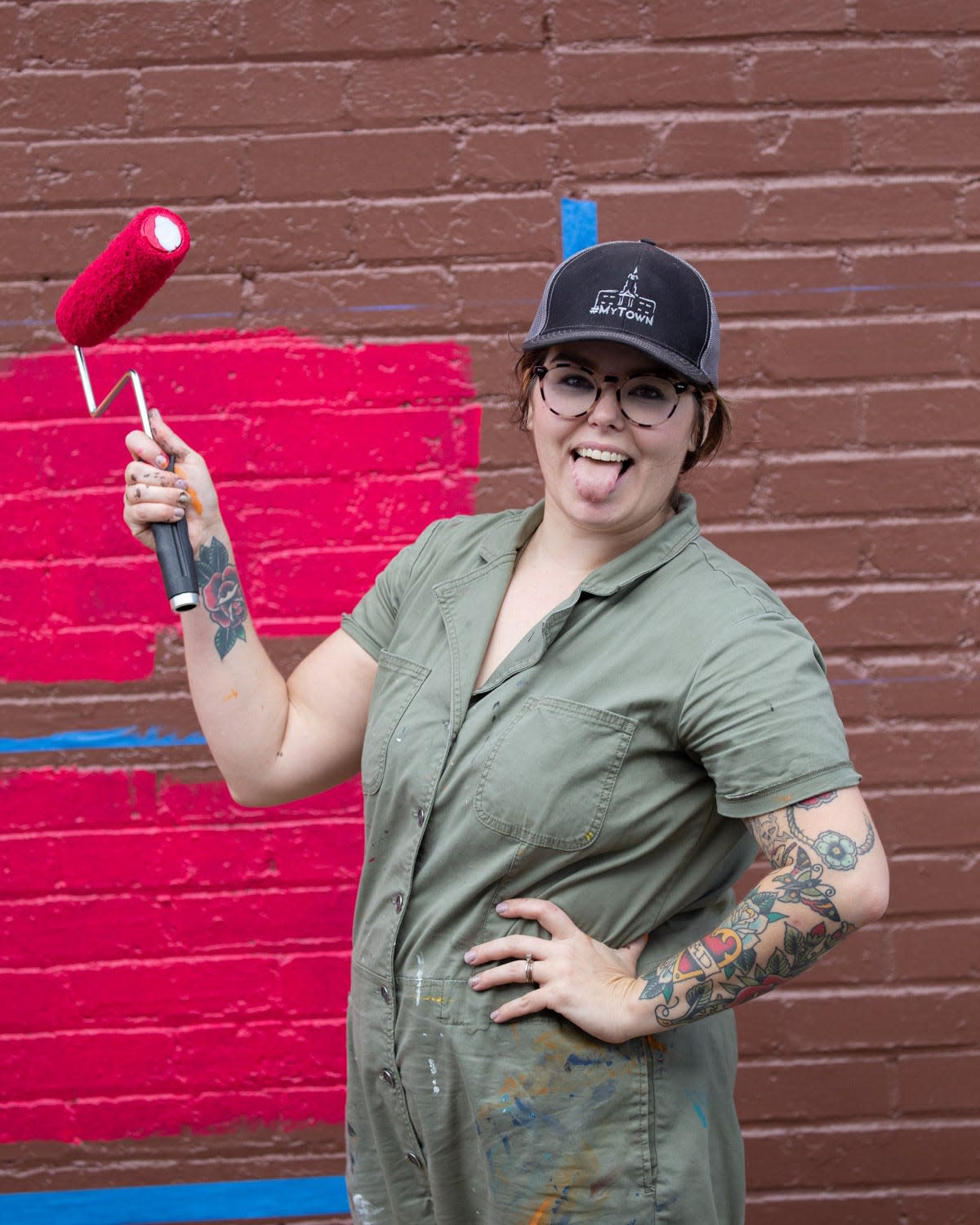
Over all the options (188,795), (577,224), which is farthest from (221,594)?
(577,224)

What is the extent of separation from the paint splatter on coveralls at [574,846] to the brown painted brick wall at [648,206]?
1006 mm

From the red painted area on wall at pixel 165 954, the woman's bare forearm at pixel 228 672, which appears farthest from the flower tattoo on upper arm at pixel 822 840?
the red painted area on wall at pixel 165 954

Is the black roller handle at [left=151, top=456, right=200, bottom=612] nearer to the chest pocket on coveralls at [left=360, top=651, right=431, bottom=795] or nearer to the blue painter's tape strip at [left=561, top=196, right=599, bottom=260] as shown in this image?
the chest pocket on coveralls at [left=360, top=651, right=431, bottom=795]

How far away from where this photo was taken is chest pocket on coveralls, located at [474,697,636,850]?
1521mm

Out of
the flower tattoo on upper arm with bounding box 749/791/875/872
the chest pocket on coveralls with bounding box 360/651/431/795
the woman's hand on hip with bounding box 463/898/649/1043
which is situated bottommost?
the woman's hand on hip with bounding box 463/898/649/1043

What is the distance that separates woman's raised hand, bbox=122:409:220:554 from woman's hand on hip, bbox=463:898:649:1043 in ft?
2.28

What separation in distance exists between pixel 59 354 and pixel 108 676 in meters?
0.69

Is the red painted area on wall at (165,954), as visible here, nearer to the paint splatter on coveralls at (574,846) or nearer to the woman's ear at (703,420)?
the paint splatter on coveralls at (574,846)

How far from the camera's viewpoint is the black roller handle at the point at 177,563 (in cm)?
157

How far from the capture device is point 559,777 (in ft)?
4.99

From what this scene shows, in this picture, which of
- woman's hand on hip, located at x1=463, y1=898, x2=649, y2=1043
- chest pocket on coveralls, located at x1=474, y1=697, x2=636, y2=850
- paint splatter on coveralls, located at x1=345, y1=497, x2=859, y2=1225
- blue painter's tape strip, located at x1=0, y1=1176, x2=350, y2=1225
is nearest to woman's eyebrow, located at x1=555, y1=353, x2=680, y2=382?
paint splatter on coveralls, located at x1=345, y1=497, x2=859, y2=1225

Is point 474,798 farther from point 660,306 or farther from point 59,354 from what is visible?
point 59,354

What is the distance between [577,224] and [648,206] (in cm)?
15

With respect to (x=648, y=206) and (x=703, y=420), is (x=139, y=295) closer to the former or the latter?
(x=703, y=420)
